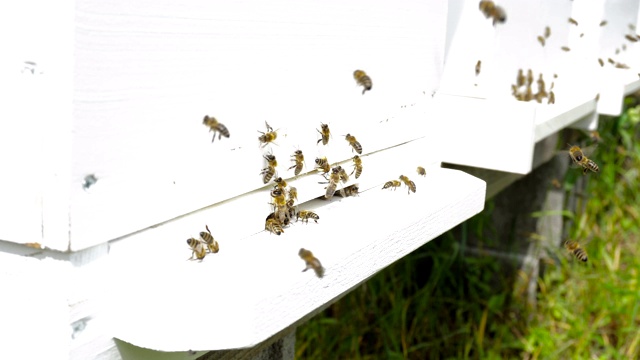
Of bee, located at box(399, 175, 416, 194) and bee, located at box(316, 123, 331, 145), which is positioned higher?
bee, located at box(316, 123, 331, 145)

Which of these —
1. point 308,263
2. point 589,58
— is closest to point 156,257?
point 308,263

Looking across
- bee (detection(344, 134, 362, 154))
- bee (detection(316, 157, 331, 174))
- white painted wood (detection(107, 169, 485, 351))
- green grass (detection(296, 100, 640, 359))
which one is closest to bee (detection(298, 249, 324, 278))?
white painted wood (detection(107, 169, 485, 351))

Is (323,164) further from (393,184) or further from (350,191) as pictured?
(393,184)

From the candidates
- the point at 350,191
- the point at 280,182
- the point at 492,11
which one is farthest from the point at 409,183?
the point at 492,11

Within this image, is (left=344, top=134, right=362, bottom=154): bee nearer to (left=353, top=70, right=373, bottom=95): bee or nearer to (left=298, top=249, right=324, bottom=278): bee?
(left=353, top=70, right=373, bottom=95): bee

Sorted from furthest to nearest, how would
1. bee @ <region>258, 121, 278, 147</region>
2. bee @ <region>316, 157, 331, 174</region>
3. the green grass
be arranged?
the green grass, bee @ <region>316, 157, 331, 174</region>, bee @ <region>258, 121, 278, 147</region>

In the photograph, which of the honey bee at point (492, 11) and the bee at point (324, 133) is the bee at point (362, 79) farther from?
the honey bee at point (492, 11)

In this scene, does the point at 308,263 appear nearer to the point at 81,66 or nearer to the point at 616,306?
the point at 81,66
